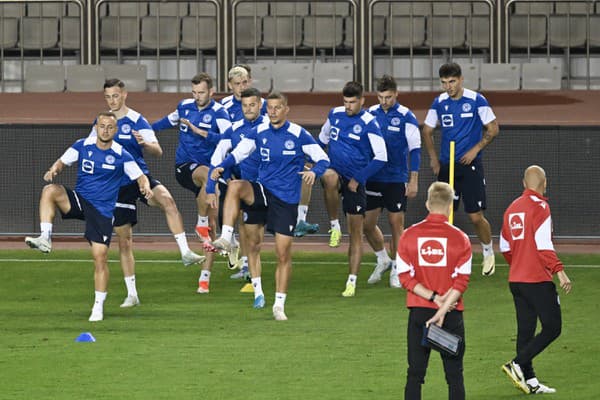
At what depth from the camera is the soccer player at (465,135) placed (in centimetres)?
1681

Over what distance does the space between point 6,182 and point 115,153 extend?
7.66m

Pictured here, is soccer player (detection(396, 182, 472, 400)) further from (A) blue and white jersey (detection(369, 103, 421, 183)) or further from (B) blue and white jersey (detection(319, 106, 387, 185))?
(A) blue and white jersey (detection(369, 103, 421, 183))

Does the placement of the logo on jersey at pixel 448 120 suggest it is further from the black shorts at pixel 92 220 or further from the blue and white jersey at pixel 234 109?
the black shorts at pixel 92 220

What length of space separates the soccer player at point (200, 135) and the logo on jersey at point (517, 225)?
6436 mm

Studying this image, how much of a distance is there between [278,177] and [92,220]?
73.7 inches

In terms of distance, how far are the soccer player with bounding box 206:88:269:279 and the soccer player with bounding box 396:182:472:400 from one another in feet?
19.0

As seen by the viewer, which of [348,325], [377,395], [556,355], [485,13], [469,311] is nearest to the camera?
[377,395]

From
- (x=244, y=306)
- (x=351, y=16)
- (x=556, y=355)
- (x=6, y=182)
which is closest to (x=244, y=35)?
(x=351, y=16)

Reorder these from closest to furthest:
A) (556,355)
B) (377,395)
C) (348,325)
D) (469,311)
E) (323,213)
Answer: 1. (377,395)
2. (556,355)
3. (348,325)
4. (469,311)
5. (323,213)

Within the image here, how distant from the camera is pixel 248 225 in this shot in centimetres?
1441

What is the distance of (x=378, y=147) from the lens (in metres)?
15.5

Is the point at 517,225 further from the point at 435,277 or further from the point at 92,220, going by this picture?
the point at 92,220

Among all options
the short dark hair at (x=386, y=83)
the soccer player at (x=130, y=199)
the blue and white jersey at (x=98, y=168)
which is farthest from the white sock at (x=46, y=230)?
the short dark hair at (x=386, y=83)

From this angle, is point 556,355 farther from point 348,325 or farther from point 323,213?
point 323,213
